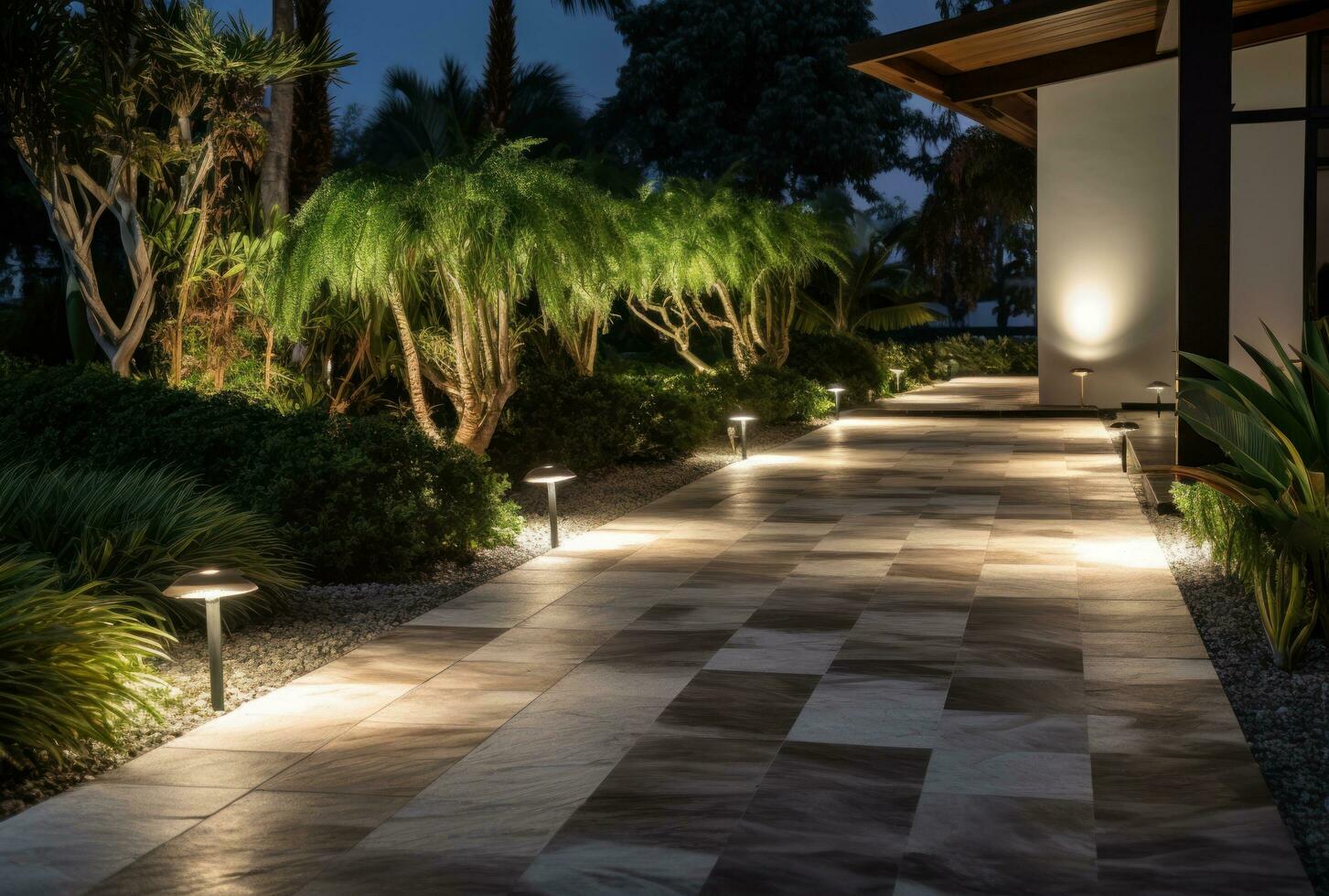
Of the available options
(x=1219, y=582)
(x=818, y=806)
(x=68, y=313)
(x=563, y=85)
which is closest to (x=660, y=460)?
(x=68, y=313)

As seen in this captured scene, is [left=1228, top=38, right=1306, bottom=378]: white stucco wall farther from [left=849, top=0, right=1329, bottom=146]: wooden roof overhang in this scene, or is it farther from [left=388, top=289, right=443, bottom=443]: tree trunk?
[left=388, top=289, right=443, bottom=443]: tree trunk

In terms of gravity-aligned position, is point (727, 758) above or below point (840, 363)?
below

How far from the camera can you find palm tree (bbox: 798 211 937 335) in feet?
94.7

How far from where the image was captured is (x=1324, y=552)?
215 inches

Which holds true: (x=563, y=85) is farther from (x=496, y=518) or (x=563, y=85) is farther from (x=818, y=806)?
(x=818, y=806)

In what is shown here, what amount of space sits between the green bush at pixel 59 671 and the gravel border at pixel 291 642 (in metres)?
0.09

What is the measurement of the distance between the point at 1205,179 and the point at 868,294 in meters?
Answer: 21.7

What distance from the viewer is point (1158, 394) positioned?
18.0m

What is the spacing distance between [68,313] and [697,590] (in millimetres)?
9124

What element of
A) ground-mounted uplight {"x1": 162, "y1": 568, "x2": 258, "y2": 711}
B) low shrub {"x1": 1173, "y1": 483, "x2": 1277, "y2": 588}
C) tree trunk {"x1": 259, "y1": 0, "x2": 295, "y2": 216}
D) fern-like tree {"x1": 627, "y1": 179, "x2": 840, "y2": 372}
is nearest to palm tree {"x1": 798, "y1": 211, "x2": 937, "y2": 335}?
fern-like tree {"x1": 627, "y1": 179, "x2": 840, "y2": 372}

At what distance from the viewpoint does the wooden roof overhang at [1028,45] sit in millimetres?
14445

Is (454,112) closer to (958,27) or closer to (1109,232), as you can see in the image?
(1109,232)

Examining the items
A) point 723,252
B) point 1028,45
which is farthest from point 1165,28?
point 723,252

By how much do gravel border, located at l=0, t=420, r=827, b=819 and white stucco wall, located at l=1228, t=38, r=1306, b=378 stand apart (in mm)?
9531
